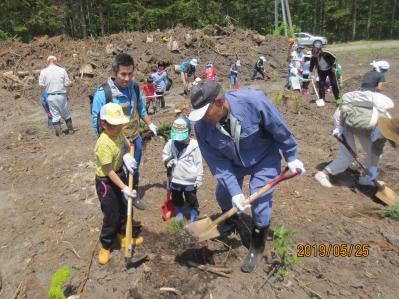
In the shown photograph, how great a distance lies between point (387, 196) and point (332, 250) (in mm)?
1438

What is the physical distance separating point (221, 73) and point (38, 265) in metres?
15.3

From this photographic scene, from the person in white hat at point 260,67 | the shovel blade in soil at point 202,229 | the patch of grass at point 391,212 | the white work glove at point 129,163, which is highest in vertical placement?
the white work glove at point 129,163

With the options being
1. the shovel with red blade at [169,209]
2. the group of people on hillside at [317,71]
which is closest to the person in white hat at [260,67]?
the group of people on hillside at [317,71]

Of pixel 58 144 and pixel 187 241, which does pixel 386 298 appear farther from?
pixel 58 144

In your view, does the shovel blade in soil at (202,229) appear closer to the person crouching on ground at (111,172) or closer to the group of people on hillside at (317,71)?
the person crouching on ground at (111,172)

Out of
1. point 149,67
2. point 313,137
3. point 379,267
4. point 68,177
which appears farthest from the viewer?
point 149,67

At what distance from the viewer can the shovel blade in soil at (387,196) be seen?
4.49 meters

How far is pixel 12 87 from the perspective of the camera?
14953 millimetres

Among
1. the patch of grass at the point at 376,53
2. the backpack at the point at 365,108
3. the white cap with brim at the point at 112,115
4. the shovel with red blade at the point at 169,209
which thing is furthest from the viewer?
the patch of grass at the point at 376,53

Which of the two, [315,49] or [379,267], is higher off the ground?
[315,49]

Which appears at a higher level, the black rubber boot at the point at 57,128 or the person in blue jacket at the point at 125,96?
the person in blue jacket at the point at 125,96

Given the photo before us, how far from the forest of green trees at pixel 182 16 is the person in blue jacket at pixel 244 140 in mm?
24111

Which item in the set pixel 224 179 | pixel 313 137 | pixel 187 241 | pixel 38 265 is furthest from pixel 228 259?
pixel 313 137

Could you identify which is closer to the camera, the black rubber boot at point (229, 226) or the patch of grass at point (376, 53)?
the black rubber boot at point (229, 226)
